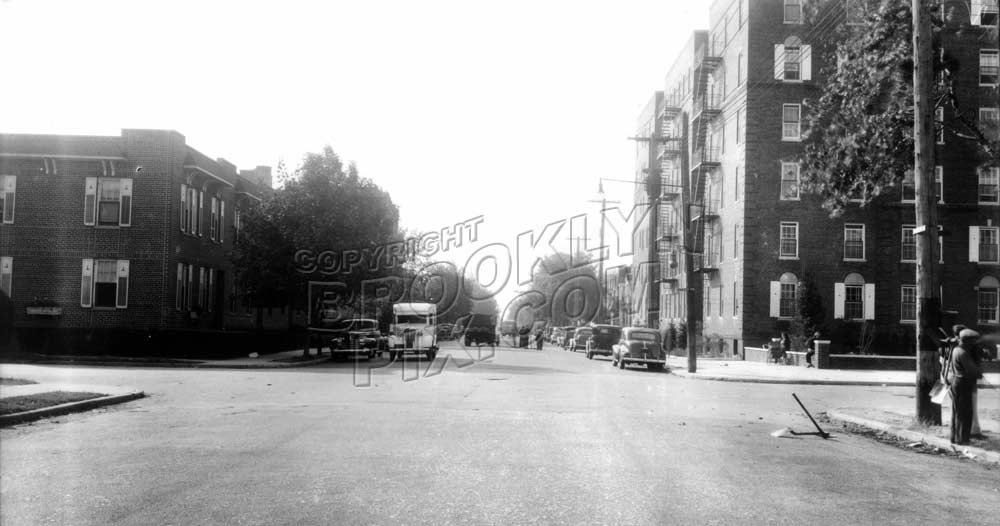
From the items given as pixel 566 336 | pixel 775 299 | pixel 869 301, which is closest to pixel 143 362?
pixel 775 299

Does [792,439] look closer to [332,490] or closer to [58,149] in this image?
[332,490]

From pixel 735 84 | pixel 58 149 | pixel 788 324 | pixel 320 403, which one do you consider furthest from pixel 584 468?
pixel 735 84

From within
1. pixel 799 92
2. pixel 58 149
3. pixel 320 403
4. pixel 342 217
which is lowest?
pixel 320 403

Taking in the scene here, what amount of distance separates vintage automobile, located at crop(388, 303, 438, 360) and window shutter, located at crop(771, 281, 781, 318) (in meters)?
17.6

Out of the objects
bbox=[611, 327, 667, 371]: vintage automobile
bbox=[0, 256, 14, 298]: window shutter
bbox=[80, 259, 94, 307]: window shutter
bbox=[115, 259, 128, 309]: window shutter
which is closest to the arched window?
bbox=[611, 327, 667, 371]: vintage automobile

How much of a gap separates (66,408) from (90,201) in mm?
22099

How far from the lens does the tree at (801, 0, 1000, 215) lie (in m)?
19.3

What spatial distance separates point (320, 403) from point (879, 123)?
1392 cm

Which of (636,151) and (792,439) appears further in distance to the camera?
(636,151)

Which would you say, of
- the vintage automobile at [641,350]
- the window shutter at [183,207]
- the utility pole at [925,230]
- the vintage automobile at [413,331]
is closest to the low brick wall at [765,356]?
the vintage automobile at [641,350]

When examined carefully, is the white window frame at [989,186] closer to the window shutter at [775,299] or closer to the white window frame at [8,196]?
the window shutter at [775,299]

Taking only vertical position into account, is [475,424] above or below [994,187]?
below

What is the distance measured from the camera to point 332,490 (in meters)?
7.89

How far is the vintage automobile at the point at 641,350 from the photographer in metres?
33.6
